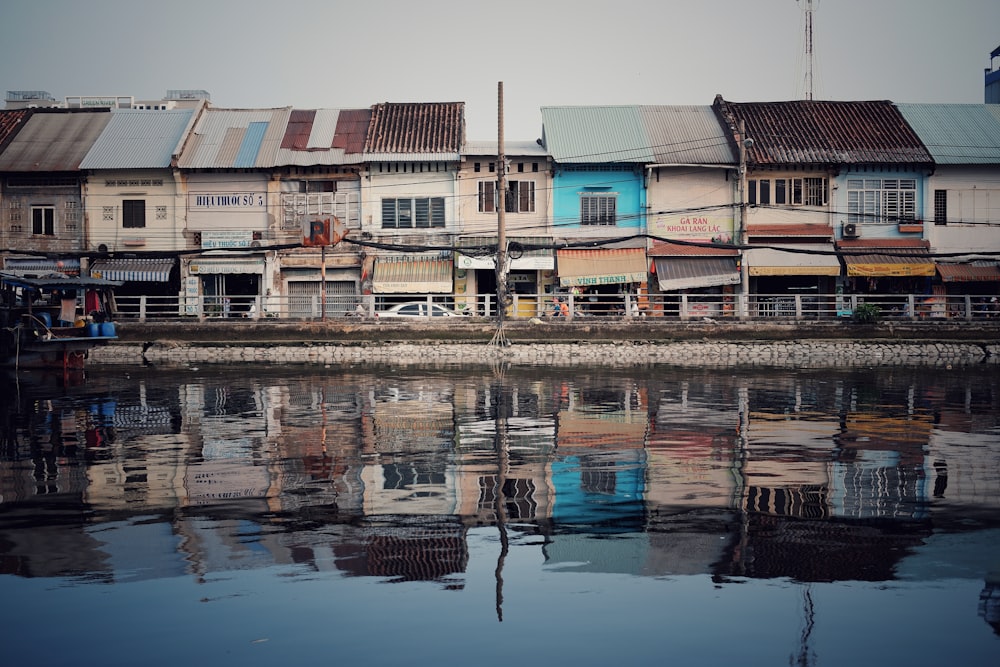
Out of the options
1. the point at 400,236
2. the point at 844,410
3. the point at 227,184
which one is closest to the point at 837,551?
the point at 844,410

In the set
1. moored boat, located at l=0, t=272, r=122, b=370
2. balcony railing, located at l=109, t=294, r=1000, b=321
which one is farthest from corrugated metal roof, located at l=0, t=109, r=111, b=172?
moored boat, located at l=0, t=272, r=122, b=370

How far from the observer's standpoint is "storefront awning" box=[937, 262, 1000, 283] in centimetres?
3619

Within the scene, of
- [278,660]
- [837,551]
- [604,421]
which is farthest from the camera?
[604,421]

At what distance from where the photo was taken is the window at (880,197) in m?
37.7

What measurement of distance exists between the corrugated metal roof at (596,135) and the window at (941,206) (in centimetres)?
1177

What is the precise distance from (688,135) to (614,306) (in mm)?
7754

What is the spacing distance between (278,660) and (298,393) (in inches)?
672

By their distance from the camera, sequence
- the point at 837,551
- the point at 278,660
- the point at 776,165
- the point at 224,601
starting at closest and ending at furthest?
the point at 278,660
the point at 224,601
the point at 837,551
the point at 776,165

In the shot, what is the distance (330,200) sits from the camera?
38.3 meters

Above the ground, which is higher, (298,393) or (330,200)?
(330,200)

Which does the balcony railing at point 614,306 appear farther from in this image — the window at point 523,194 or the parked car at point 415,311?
the window at point 523,194

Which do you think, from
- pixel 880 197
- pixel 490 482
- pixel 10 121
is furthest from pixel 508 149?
pixel 490 482

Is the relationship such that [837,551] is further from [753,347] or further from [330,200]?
[330,200]

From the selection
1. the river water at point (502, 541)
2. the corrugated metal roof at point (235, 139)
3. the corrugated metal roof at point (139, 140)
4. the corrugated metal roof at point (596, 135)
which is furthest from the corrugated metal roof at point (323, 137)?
the river water at point (502, 541)
